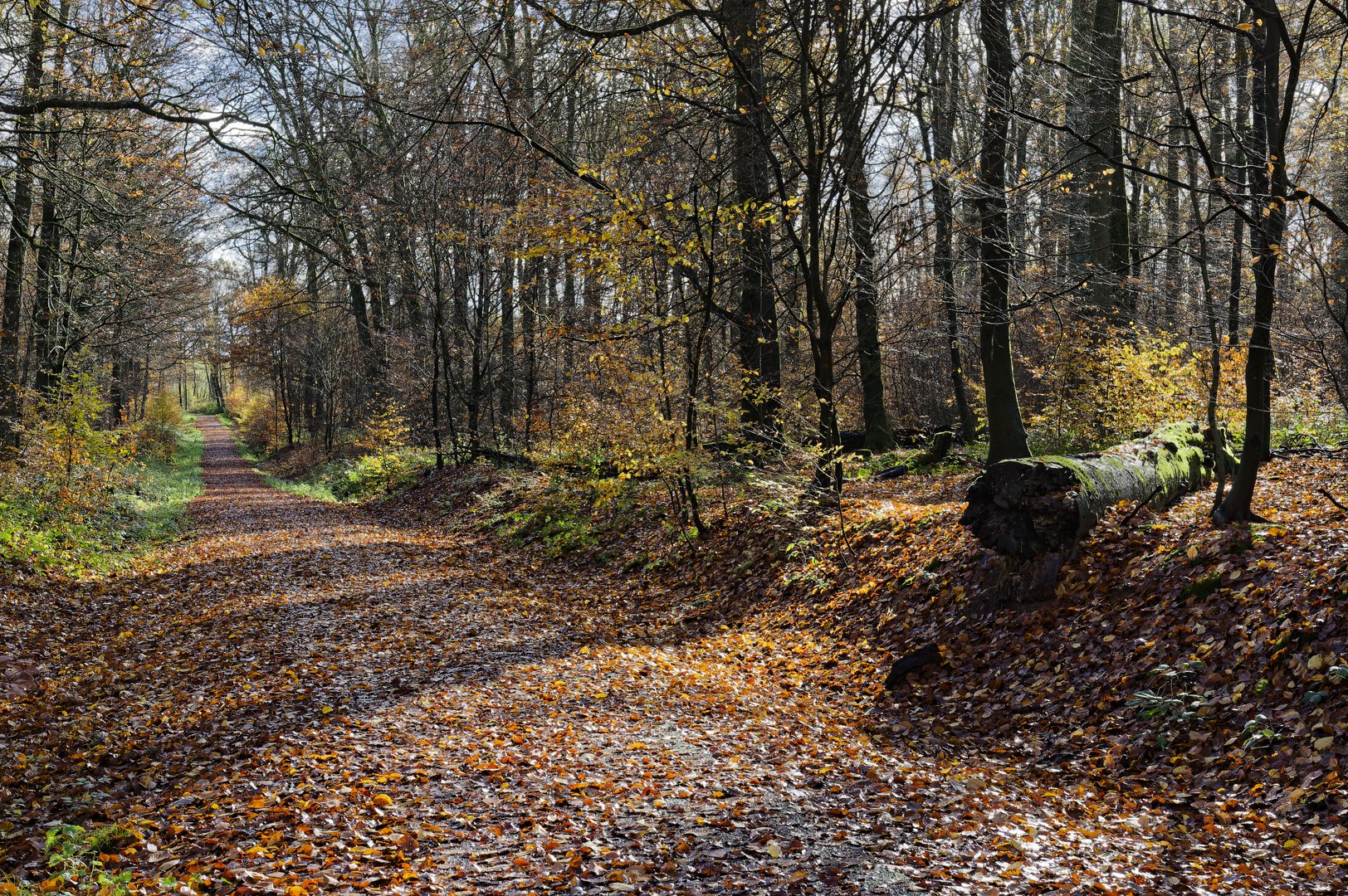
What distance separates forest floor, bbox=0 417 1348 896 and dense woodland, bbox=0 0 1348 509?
129 inches

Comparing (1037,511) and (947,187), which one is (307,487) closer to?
(947,187)

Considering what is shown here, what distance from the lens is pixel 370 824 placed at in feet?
13.9

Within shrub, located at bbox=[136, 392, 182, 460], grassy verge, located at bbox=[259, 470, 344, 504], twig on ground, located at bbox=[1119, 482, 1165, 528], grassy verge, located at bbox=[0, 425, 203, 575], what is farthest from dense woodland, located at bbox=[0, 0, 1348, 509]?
shrub, located at bbox=[136, 392, 182, 460]

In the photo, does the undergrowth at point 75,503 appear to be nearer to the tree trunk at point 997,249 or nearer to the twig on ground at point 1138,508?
the tree trunk at point 997,249

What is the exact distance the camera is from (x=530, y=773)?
495cm

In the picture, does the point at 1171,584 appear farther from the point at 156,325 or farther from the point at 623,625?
the point at 156,325

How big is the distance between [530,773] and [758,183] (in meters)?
8.49

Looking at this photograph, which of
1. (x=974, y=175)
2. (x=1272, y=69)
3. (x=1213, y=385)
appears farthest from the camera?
(x=974, y=175)

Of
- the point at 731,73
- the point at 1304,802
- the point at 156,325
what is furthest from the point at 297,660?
the point at 156,325

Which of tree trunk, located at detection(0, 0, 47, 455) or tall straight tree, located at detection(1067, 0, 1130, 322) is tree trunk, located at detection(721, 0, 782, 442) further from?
tree trunk, located at detection(0, 0, 47, 455)

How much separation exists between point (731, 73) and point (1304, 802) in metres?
8.79

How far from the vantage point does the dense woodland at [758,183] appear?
24.3ft

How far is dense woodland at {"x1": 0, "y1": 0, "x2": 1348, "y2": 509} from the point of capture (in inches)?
292

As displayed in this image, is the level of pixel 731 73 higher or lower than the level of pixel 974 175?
higher
